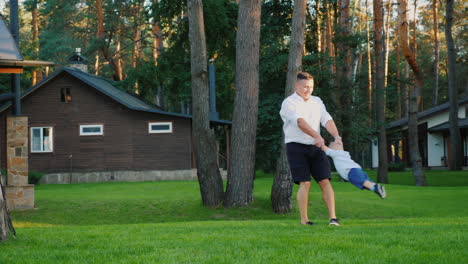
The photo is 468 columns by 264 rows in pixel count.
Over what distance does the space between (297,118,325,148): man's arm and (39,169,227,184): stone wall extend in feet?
75.6

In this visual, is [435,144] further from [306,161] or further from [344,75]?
[306,161]

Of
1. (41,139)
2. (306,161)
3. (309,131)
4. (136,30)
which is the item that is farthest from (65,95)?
(309,131)

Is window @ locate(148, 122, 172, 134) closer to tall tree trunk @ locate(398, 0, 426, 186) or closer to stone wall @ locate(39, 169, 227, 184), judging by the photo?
stone wall @ locate(39, 169, 227, 184)

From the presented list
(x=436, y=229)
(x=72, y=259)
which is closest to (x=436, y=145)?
(x=436, y=229)

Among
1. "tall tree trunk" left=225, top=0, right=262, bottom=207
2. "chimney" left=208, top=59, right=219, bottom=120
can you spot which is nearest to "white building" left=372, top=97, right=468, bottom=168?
"chimney" left=208, top=59, right=219, bottom=120

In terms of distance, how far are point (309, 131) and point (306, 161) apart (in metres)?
0.52

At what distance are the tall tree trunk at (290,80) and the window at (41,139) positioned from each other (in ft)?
61.6

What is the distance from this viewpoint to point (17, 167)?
1633 cm

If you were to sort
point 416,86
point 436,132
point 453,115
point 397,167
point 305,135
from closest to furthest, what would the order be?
point 305,135 < point 416,86 < point 453,115 < point 436,132 < point 397,167

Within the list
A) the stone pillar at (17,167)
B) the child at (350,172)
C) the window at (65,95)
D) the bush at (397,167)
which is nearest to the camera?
the child at (350,172)

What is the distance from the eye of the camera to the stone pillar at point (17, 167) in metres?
16.0

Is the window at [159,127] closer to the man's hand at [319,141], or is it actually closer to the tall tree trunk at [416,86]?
the tall tree trunk at [416,86]

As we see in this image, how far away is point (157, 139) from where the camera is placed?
31031mm

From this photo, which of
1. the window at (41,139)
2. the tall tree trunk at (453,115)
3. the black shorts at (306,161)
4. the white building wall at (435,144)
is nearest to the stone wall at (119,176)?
the window at (41,139)
